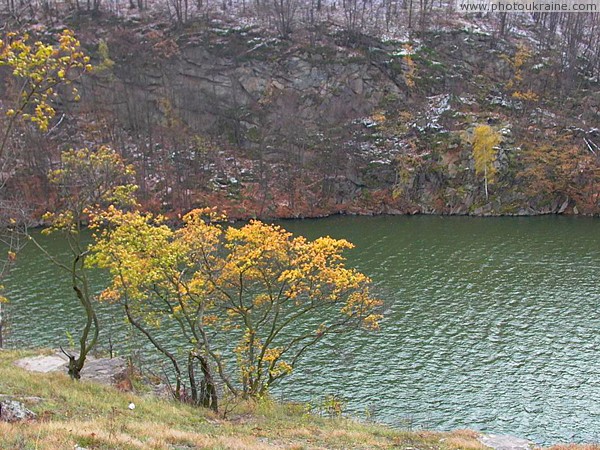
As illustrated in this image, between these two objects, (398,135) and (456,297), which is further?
(398,135)

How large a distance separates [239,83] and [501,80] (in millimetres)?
51286

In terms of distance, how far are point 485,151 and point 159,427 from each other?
7886 cm

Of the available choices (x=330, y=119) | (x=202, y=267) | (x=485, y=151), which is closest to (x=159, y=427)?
(x=202, y=267)

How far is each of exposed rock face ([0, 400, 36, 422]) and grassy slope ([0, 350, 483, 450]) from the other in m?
0.39

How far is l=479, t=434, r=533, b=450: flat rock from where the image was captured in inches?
720

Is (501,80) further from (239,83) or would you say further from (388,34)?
(239,83)

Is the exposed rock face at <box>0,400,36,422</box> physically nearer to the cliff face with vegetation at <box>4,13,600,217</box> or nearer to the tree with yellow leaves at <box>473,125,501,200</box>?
the cliff face with vegetation at <box>4,13,600,217</box>

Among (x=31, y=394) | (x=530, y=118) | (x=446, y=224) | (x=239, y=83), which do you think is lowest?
(x=446, y=224)

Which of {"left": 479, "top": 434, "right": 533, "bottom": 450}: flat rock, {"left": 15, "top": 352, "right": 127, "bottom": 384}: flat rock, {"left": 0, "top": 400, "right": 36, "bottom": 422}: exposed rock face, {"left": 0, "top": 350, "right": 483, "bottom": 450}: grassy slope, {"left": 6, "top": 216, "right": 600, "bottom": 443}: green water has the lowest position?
{"left": 6, "top": 216, "right": 600, "bottom": 443}: green water

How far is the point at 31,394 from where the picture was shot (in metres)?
14.4

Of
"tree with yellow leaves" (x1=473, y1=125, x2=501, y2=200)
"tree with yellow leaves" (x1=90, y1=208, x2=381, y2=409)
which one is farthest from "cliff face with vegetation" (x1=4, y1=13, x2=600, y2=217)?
"tree with yellow leaves" (x1=90, y1=208, x2=381, y2=409)

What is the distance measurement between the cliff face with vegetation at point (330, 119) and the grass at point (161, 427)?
208 feet

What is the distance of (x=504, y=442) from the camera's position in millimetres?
18984

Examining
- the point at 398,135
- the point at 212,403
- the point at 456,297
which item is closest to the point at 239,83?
the point at 398,135
